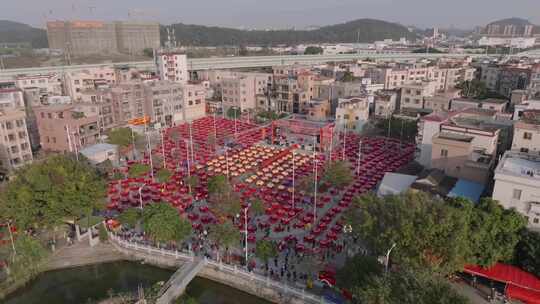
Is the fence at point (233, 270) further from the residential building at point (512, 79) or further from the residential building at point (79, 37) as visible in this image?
the residential building at point (79, 37)

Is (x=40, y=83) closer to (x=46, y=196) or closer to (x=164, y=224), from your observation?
(x=46, y=196)

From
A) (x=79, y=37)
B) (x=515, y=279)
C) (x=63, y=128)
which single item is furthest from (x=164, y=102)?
(x=79, y=37)

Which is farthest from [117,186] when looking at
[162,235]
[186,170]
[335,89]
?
[335,89]

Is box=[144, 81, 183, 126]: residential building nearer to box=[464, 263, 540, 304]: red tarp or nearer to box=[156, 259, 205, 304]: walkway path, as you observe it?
box=[156, 259, 205, 304]: walkway path

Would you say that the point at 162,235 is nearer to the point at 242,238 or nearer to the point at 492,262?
the point at 242,238

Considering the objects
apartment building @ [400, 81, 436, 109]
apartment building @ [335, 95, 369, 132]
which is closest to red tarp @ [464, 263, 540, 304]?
apartment building @ [335, 95, 369, 132]

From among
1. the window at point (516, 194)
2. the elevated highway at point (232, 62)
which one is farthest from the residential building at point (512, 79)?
the window at point (516, 194)
